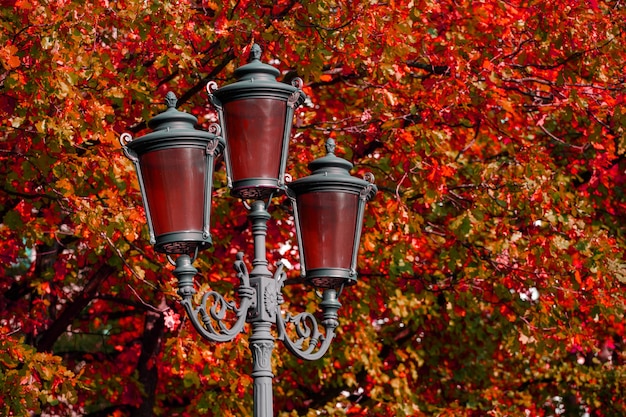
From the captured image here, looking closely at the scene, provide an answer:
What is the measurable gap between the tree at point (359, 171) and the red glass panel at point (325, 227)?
3433mm

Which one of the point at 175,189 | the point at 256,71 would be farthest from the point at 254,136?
the point at 175,189

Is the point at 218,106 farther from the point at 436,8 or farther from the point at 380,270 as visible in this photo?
the point at 380,270

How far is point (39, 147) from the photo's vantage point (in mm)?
10469

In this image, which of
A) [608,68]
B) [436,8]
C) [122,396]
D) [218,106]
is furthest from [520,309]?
[218,106]

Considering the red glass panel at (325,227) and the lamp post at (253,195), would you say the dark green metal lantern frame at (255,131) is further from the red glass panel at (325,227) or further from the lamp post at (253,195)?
the red glass panel at (325,227)

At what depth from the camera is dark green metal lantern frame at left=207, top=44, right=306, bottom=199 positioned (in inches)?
232

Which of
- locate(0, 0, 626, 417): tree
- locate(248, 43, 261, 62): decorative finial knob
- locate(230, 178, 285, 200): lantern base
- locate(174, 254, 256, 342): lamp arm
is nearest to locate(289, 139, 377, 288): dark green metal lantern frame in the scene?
locate(230, 178, 285, 200): lantern base

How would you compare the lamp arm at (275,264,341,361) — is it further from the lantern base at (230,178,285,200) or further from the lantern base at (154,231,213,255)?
the lantern base at (154,231,213,255)

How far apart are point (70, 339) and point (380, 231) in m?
7.65

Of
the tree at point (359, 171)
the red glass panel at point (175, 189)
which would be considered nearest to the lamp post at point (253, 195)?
the red glass panel at point (175, 189)

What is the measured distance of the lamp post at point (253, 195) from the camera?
564 centimetres

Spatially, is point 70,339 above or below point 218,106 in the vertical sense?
above

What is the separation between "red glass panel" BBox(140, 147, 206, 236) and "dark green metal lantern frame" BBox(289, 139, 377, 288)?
0.83m

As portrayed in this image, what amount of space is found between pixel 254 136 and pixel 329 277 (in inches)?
38.3
